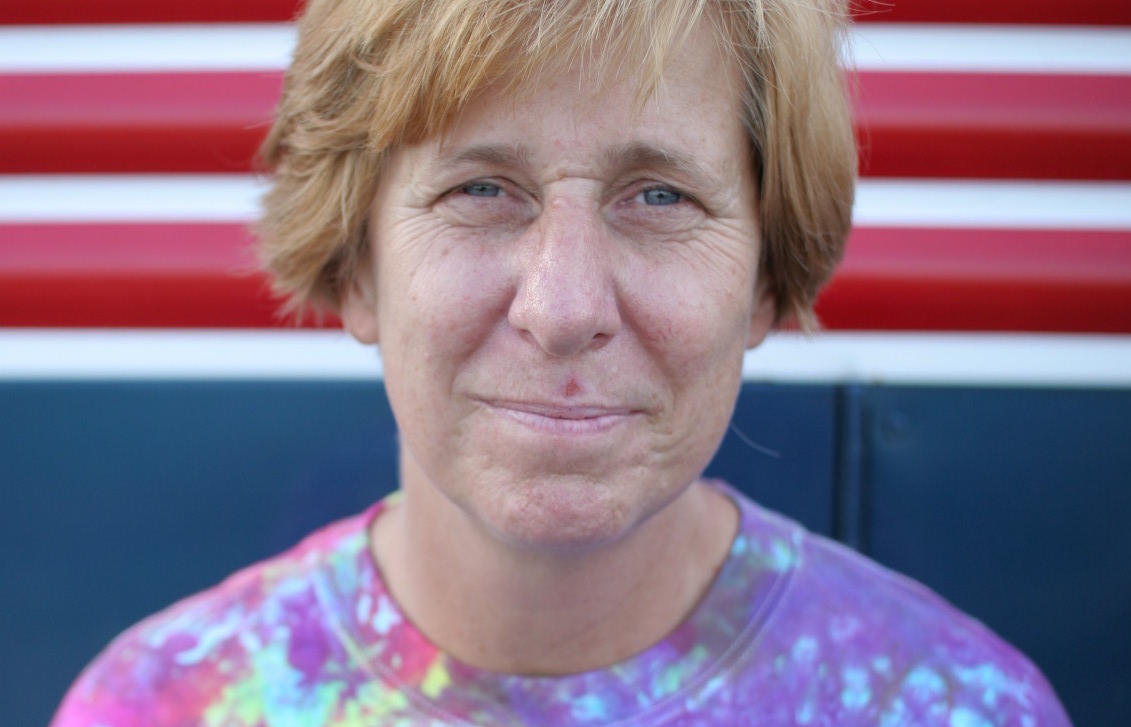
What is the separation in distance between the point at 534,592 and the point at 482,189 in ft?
1.82

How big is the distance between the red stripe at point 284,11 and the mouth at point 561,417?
114 centimetres

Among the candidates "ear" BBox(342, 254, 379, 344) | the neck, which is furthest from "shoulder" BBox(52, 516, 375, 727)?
"ear" BBox(342, 254, 379, 344)

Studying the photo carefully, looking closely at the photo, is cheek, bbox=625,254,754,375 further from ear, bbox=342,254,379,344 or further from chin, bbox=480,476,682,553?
ear, bbox=342,254,379,344

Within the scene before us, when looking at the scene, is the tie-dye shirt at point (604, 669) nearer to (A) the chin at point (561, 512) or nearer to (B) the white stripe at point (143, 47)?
(A) the chin at point (561, 512)

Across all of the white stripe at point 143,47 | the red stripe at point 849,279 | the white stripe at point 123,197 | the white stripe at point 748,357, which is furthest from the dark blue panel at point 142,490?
the white stripe at point 143,47

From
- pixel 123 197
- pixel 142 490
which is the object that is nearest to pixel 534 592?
pixel 142 490

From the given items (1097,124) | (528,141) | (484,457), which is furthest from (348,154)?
(1097,124)

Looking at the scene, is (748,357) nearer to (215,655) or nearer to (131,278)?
(215,655)

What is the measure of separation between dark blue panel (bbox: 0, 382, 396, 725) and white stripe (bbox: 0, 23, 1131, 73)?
0.64m

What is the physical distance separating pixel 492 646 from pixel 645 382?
47cm

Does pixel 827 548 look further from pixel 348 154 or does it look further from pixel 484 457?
pixel 348 154

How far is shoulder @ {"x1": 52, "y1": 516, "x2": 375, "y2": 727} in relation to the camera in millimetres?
1424

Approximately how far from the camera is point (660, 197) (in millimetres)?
1228

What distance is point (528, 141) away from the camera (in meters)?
1.16
